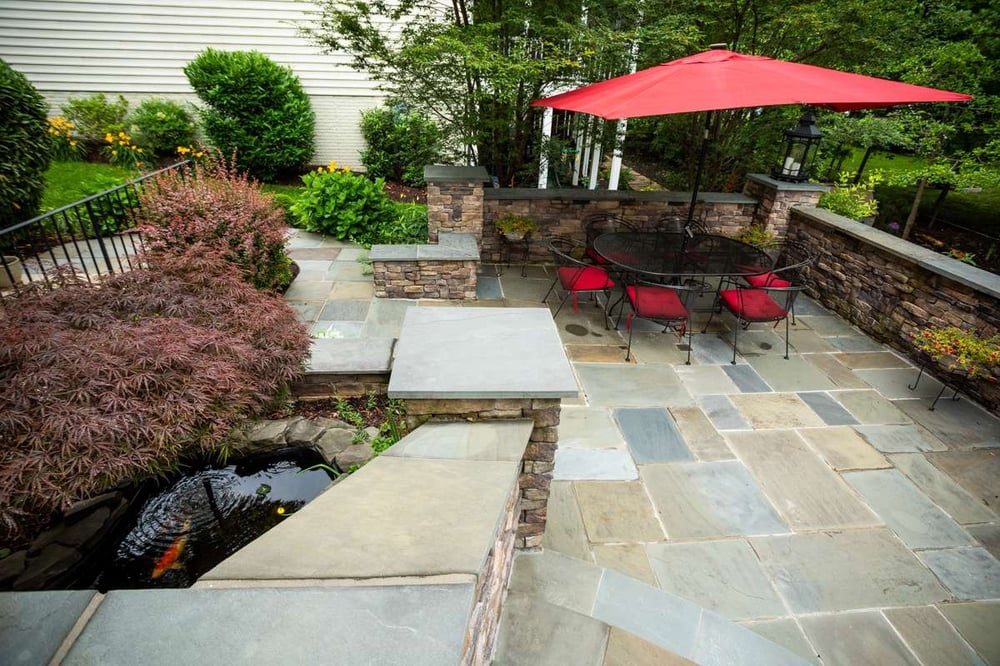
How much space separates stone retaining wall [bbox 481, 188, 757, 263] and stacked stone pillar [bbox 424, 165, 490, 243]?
360mm

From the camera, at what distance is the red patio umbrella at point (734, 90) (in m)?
3.33

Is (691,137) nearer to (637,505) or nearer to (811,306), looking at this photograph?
(811,306)

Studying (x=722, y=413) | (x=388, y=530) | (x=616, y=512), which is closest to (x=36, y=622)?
(x=388, y=530)

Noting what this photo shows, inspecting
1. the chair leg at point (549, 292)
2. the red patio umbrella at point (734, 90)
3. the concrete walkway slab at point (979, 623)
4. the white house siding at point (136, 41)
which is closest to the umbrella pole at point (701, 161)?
the red patio umbrella at point (734, 90)

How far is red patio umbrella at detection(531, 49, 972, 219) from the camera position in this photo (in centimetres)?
333

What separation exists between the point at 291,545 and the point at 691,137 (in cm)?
771

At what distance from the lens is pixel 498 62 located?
4852mm

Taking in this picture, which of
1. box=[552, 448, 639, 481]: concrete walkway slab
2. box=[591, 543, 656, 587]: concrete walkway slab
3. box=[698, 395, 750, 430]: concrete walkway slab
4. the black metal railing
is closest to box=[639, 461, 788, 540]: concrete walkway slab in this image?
box=[552, 448, 639, 481]: concrete walkway slab

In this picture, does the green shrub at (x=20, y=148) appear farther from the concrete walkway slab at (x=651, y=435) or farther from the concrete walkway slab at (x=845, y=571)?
the concrete walkway slab at (x=845, y=571)

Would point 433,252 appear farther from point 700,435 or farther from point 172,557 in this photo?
point 172,557

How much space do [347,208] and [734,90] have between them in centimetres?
520

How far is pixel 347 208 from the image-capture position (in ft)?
22.7

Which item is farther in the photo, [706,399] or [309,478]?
[706,399]

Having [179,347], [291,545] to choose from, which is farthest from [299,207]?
[291,545]
